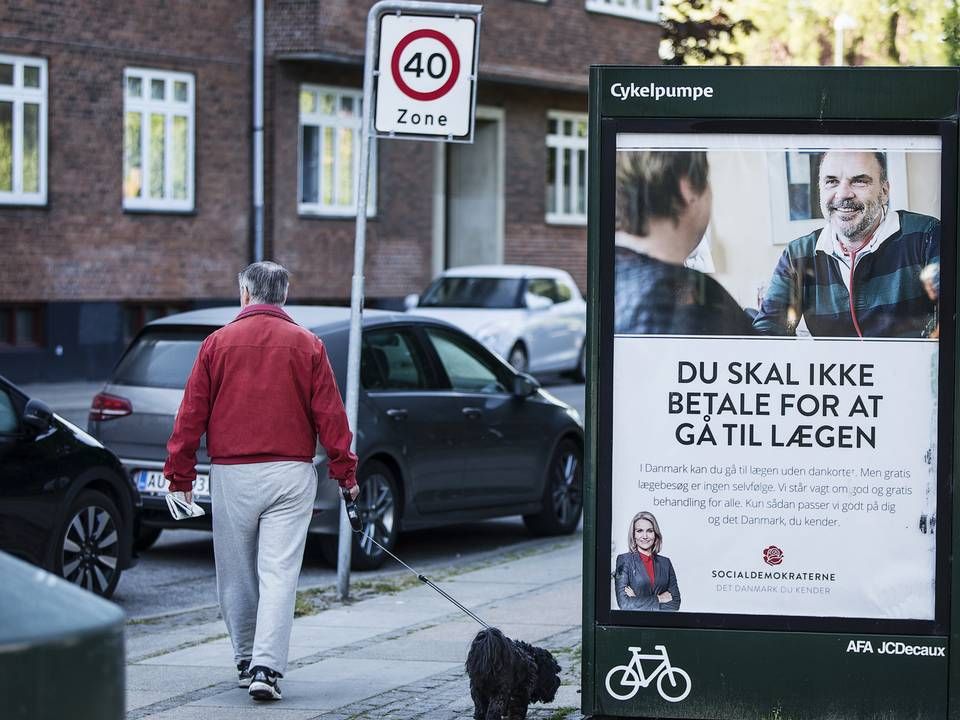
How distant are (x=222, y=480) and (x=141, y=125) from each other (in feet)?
66.5

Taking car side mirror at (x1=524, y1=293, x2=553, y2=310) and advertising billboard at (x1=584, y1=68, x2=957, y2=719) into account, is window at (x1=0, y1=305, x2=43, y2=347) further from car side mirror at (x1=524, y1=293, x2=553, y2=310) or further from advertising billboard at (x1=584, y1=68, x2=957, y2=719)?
advertising billboard at (x1=584, y1=68, x2=957, y2=719)

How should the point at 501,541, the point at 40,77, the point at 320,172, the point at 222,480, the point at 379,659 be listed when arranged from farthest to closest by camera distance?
the point at 320,172, the point at 40,77, the point at 501,541, the point at 379,659, the point at 222,480

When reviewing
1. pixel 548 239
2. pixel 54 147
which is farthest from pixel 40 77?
pixel 548 239

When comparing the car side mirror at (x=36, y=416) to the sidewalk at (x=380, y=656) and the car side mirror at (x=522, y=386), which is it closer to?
the sidewalk at (x=380, y=656)

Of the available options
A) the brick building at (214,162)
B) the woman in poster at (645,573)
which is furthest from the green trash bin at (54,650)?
the brick building at (214,162)

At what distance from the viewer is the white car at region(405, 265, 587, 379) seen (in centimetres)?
2594

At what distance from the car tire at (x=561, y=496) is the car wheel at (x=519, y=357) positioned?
12981 millimetres

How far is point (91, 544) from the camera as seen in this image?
9.64 metres

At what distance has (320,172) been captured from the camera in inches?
1185

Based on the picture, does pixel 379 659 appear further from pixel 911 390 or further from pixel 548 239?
pixel 548 239

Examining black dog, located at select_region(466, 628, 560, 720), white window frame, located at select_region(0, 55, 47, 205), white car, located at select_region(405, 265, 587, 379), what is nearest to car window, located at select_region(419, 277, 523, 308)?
white car, located at select_region(405, 265, 587, 379)

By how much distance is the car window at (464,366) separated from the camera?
1194cm

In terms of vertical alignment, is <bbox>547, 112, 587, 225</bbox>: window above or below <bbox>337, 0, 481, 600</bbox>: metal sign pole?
above

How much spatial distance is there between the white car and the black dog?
1893cm
